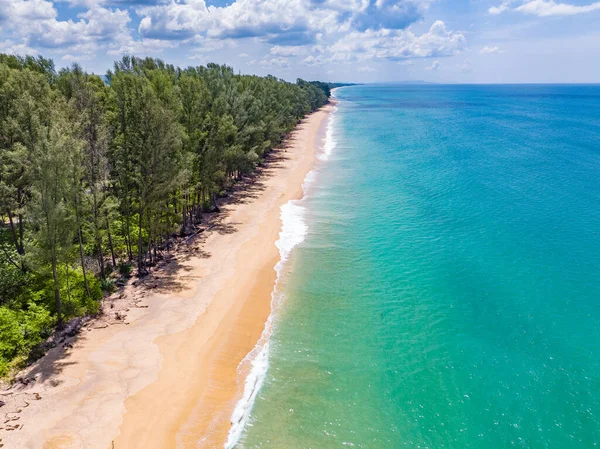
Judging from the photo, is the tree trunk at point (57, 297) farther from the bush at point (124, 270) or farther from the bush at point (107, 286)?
the bush at point (124, 270)

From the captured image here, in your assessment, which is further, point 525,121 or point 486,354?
point 525,121

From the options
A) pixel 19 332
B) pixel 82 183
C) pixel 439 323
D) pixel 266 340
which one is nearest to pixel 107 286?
pixel 19 332

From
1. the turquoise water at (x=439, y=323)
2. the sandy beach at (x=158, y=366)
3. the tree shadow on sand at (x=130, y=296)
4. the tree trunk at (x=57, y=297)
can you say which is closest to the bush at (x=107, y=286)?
the tree shadow on sand at (x=130, y=296)

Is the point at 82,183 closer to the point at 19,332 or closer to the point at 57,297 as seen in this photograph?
the point at 57,297

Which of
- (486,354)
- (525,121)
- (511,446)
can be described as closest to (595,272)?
(486,354)

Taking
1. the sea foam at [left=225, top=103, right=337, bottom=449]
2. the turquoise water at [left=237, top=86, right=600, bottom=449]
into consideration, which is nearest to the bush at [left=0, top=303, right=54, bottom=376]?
the sea foam at [left=225, top=103, right=337, bottom=449]

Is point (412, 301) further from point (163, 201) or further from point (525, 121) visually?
point (525, 121)

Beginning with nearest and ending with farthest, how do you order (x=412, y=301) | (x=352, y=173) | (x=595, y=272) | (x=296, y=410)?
(x=296, y=410), (x=412, y=301), (x=595, y=272), (x=352, y=173)
